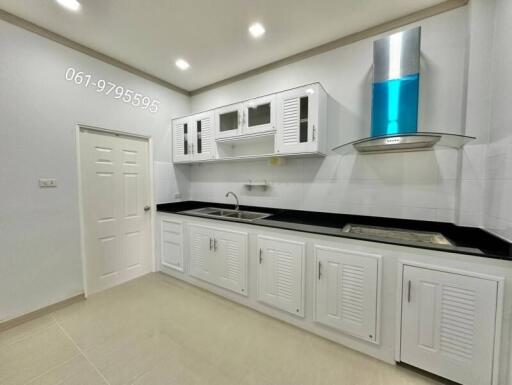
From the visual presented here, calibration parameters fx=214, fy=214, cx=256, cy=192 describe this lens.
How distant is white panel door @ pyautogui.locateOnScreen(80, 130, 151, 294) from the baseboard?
15 centimetres

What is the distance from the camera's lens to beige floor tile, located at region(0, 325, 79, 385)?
55.6 inches

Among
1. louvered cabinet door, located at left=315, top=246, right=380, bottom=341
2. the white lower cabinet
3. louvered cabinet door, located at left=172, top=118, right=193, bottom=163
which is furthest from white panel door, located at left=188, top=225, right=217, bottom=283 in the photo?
louvered cabinet door, located at left=315, top=246, right=380, bottom=341

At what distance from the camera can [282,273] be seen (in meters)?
1.93

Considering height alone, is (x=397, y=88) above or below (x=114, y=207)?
above

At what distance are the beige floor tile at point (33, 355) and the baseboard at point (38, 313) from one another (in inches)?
11.7

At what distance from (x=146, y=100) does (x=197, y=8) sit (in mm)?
1497

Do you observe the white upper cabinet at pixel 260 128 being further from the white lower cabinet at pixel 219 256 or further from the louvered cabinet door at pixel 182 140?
the white lower cabinet at pixel 219 256

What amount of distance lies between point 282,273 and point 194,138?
6.95 ft

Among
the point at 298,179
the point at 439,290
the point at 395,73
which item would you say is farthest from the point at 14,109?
the point at 439,290

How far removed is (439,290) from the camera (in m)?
1.33

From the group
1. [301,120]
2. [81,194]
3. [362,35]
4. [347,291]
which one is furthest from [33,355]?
[362,35]

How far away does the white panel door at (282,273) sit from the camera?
1835mm

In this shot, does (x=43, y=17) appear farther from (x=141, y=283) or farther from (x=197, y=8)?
(x=141, y=283)

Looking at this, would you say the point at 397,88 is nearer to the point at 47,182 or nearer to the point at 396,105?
the point at 396,105
